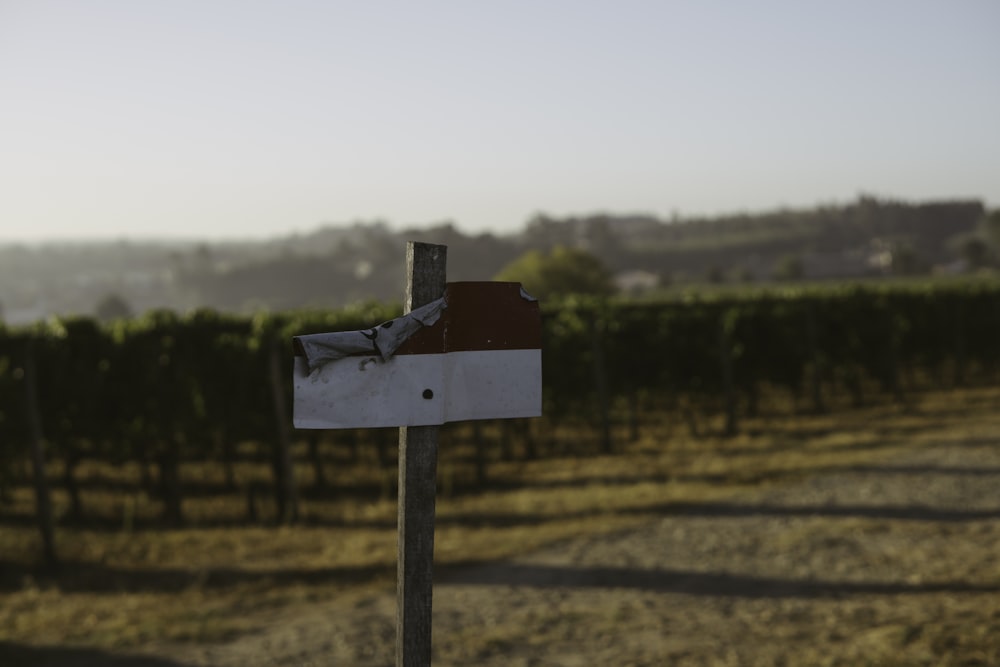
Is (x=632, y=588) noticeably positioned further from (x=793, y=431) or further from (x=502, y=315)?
(x=793, y=431)

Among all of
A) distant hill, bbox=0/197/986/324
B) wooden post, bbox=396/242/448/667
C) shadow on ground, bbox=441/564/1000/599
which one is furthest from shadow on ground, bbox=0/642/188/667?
distant hill, bbox=0/197/986/324

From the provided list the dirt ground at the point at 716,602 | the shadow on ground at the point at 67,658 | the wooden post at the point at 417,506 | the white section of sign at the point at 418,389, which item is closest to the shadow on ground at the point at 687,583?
the dirt ground at the point at 716,602

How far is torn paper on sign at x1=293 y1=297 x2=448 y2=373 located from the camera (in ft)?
8.88

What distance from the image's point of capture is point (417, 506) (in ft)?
9.53

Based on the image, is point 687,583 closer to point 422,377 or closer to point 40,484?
point 422,377

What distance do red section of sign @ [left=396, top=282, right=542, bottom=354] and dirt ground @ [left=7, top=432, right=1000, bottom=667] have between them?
4911mm

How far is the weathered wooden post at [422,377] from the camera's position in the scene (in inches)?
109

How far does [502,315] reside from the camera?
2996mm

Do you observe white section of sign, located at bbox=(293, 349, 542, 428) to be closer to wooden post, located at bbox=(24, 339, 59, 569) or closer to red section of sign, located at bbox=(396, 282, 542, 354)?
red section of sign, located at bbox=(396, 282, 542, 354)

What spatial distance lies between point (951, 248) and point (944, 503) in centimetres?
8380

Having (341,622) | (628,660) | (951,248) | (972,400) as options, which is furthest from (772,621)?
(951,248)

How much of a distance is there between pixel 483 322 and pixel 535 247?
54.7m

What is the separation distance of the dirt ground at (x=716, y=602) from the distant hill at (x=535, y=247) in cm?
3407

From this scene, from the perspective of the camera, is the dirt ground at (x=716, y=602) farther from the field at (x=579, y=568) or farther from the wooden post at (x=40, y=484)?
the wooden post at (x=40, y=484)
